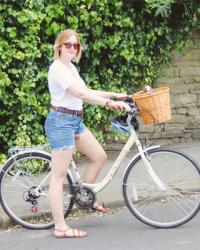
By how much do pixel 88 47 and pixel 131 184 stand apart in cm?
246

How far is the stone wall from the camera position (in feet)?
25.6

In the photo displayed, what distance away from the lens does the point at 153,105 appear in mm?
4469

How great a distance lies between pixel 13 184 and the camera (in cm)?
502

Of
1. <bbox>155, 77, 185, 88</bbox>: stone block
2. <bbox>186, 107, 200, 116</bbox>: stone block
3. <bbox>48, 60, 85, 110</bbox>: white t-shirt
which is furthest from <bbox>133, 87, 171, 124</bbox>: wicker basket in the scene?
<bbox>186, 107, 200, 116</bbox>: stone block

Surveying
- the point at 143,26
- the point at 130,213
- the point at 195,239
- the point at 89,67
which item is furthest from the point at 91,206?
the point at 143,26

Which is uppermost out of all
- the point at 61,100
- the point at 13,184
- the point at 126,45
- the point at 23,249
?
the point at 126,45

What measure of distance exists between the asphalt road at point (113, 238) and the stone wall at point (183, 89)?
2884mm

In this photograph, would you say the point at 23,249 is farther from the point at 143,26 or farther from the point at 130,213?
the point at 143,26

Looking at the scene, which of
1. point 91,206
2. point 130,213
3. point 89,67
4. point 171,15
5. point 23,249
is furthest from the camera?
point 171,15

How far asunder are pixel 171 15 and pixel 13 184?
3614 mm

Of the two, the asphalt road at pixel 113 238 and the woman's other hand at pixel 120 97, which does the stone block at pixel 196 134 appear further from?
the woman's other hand at pixel 120 97

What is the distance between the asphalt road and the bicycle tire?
164mm

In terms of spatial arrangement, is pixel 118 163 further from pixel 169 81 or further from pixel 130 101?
pixel 169 81

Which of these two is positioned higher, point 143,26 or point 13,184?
point 143,26
